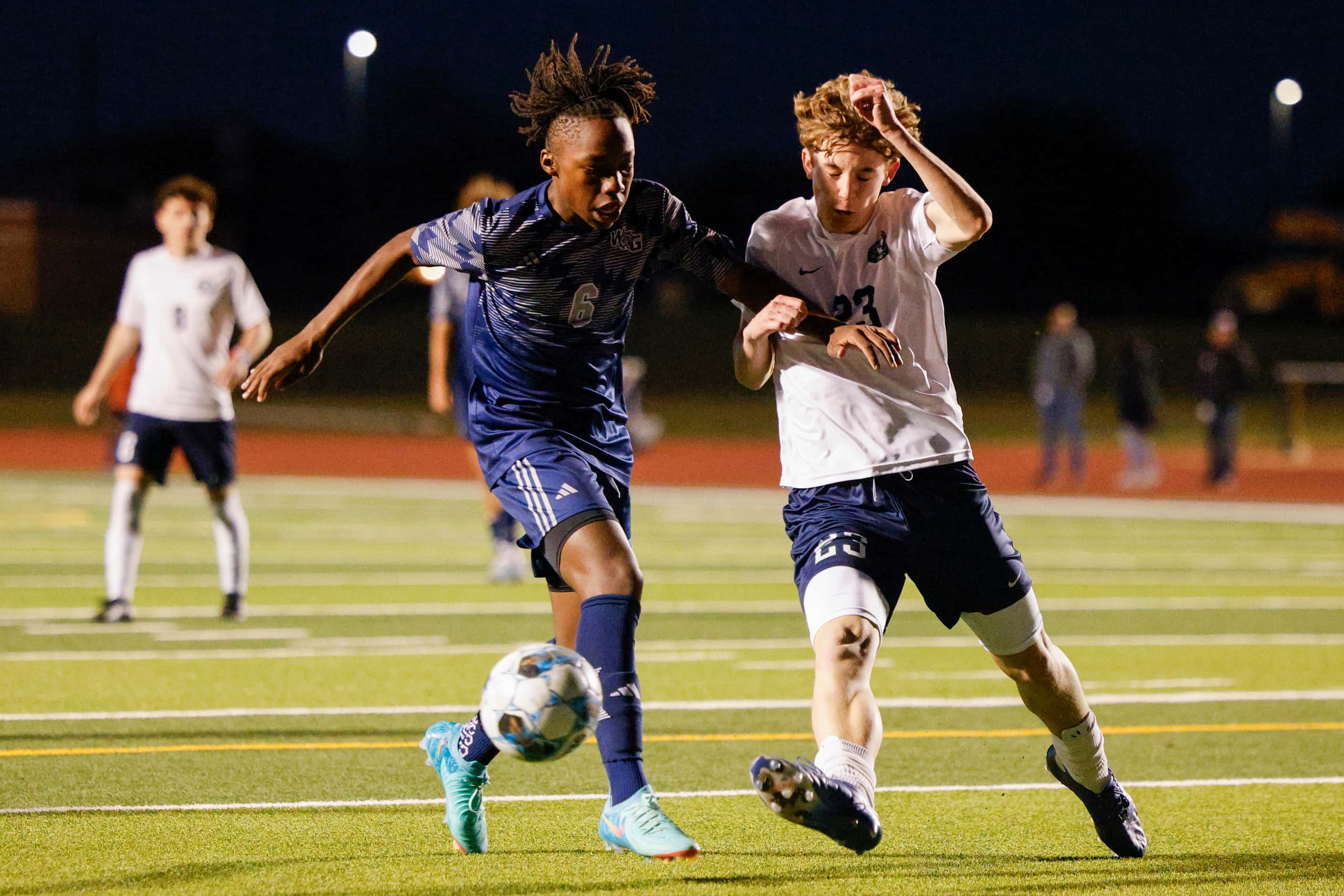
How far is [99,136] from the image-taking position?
6550 centimetres

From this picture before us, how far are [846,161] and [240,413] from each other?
3455cm

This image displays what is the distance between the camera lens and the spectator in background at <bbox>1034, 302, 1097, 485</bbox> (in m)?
21.2

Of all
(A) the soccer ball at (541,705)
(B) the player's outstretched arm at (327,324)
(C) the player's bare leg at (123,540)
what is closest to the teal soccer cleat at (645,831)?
(A) the soccer ball at (541,705)

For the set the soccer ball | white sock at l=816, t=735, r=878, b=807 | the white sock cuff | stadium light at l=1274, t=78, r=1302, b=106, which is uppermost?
stadium light at l=1274, t=78, r=1302, b=106

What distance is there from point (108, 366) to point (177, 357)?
1.24 feet

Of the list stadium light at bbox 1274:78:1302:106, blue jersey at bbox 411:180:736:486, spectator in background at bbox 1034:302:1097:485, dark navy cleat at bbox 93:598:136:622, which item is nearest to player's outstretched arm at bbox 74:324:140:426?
dark navy cleat at bbox 93:598:136:622

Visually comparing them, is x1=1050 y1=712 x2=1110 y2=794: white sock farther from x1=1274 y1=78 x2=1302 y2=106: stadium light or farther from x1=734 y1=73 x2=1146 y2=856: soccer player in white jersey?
x1=1274 y1=78 x2=1302 y2=106: stadium light

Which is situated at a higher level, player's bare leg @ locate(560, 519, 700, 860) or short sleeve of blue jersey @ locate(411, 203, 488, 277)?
short sleeve of blue jersey @ locate(411, 203, 488, 277)

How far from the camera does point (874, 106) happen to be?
14.8 ft

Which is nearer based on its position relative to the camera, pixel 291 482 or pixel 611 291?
pixel 611 291

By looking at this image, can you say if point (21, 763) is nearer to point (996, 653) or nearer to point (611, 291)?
point (611, 291)

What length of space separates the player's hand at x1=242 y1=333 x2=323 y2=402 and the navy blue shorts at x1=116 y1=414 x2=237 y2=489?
5.02 meters

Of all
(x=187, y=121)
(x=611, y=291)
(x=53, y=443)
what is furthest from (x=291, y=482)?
(x=187, y=121)

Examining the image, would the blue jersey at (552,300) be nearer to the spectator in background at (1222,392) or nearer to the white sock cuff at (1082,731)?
the white sock cuff at (1082,731)
